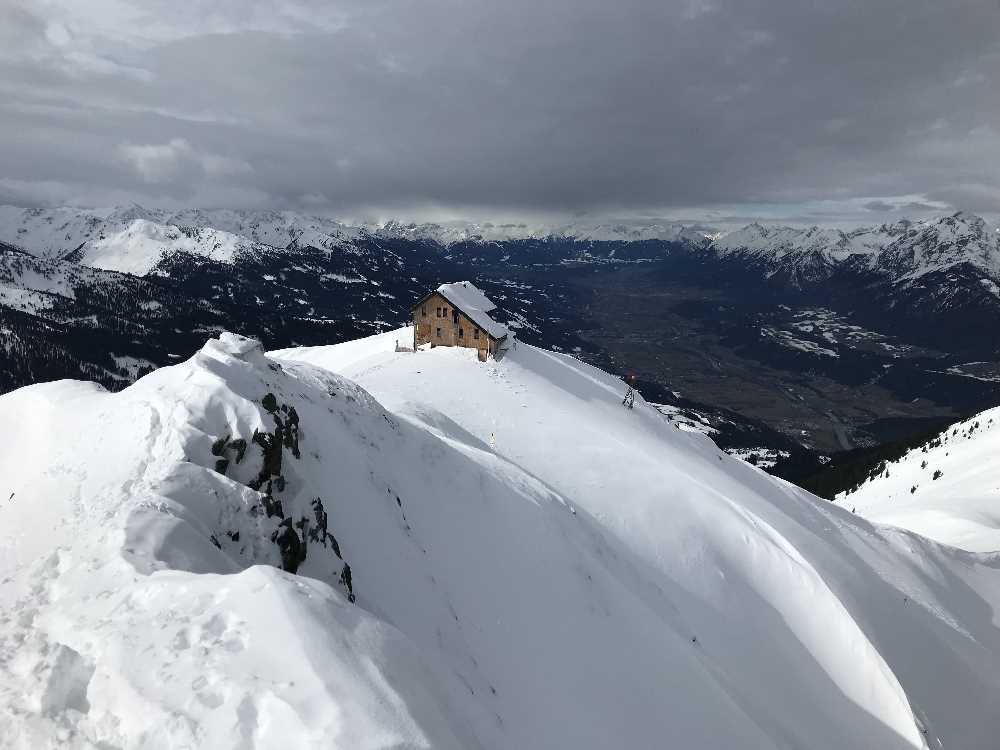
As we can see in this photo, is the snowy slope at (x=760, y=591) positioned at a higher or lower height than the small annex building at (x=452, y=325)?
lower

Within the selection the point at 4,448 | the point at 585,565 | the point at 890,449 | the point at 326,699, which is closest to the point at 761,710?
the point at 585,565

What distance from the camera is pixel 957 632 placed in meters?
28.8

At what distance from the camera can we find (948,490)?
2462 inches

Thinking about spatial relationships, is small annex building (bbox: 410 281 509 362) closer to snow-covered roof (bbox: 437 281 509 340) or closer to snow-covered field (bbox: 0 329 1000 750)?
snow-covered roof (bbox: 437 281 509 340)

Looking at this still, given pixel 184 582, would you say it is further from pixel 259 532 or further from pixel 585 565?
pixel 585 565

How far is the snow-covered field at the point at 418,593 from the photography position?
704 cm

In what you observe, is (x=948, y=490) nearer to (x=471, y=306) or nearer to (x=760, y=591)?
(x=760, y=591)

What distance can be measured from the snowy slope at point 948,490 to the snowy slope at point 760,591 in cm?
998

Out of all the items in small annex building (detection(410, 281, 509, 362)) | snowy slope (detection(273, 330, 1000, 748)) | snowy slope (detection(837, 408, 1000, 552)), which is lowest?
snowy slope (detection(837, 408, 1000, 552))

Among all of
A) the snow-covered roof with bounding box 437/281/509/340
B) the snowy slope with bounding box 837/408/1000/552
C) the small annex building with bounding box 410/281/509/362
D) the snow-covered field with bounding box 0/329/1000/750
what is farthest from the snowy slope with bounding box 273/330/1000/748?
the snow-covered roof with bounding box 437/281/509/340

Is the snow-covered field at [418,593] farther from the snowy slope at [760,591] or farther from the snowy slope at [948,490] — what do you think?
the snowy slope at [948,490]

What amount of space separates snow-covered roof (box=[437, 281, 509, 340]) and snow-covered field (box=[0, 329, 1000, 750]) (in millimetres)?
20606

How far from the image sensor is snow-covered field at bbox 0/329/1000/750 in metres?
7.04

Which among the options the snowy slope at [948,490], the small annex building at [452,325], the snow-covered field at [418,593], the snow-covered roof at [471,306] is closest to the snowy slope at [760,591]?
the snow-covered field at [418,593]
